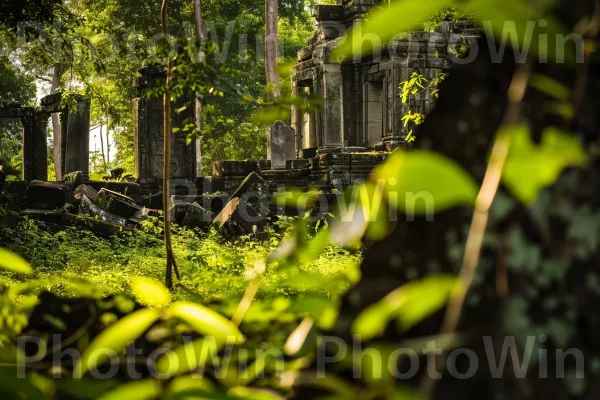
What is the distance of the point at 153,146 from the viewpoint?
52.0 feet

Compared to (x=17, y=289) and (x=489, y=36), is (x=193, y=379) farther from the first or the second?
(x=17, y=289)

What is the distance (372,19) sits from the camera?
672 mm

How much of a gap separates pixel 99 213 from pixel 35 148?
1207cm

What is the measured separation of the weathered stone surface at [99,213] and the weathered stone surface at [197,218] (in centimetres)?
114

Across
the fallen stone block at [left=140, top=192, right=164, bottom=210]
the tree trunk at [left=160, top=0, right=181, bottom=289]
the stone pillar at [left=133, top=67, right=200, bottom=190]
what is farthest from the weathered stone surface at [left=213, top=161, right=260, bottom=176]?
the tree trunk at [left=160, top=0, right=181, bottom=289]

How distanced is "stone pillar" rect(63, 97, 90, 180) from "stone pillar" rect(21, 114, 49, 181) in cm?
70

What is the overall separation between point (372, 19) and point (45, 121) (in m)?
Result: 24.7

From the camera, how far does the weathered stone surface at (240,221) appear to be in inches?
439

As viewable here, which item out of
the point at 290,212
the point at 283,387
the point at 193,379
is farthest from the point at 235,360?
the point at 290,212

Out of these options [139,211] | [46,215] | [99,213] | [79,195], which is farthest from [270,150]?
[46,215]

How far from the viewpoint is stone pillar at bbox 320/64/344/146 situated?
19547mm

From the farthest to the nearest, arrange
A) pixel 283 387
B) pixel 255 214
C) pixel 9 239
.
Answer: pixel 255 214
pixel 9 239
pixel 283 387

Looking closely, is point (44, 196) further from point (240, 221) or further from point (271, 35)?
point (271, 35)

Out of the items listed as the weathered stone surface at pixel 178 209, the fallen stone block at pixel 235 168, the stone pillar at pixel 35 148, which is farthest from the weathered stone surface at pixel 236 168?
the stone pillar at pixel 35 148
